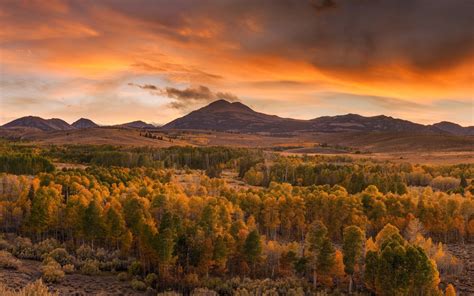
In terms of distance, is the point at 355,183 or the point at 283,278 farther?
the point at 355,183

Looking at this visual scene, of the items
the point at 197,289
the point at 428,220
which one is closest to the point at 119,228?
the point at 197,289

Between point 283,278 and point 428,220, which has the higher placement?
point 428,220

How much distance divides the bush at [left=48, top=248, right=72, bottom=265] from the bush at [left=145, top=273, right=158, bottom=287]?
47.5 feet

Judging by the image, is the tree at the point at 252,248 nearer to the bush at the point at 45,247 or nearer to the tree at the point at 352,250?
the tree at the point at 352,250

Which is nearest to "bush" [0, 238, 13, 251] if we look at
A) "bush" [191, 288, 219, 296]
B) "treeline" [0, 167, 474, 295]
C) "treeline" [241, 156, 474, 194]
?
"treeline" [0, 167, 474, 295]

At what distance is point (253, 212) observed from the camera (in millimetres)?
87625

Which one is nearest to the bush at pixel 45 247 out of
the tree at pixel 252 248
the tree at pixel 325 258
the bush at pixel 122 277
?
the bush at pixel 122 277

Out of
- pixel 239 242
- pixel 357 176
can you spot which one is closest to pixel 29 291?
pixel 239 242

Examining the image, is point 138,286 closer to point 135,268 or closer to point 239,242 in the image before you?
point 135,268

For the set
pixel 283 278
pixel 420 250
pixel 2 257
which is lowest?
pixel 283 278

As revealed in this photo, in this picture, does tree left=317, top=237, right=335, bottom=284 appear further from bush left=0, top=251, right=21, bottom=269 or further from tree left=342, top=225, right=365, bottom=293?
bush left=0, top=251, right=21, bottom=269

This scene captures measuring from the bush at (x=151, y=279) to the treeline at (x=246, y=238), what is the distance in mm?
156

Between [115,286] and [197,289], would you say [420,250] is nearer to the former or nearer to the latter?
[197,289]

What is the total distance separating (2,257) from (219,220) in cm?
3480
